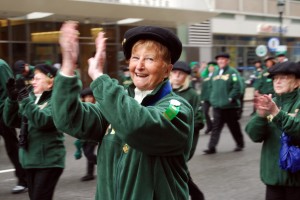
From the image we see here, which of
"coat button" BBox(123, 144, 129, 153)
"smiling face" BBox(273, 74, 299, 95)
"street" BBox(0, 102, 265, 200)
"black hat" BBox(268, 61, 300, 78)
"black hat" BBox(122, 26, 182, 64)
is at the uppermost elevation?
"black hat" BBox(122, 26, 182, 64)

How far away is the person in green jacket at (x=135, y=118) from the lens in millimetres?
2234

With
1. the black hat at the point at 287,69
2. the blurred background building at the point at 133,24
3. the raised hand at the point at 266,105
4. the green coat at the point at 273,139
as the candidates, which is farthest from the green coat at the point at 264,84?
the raised hand at the point at 266,105

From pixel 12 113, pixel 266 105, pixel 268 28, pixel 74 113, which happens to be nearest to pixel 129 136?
pixel 74 113

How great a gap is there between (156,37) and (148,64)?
135 mm

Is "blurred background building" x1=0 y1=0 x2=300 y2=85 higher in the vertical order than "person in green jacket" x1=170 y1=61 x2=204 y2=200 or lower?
higher

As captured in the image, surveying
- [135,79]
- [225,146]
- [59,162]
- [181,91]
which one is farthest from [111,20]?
[135,79]

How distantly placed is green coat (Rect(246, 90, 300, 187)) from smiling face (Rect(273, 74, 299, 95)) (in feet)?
0.13

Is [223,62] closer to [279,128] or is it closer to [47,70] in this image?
[47,70]

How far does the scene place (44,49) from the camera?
19.3 m

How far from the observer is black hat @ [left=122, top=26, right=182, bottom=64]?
2.43 metres

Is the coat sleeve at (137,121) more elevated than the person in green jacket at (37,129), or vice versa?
the coat sleeve at (137,121)

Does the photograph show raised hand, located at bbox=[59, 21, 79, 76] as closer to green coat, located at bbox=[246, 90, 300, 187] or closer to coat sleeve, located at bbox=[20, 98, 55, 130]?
green coat, located at bbox=[246, 90, 300, 187]

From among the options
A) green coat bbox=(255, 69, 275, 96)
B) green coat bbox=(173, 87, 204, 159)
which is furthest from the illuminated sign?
green coat bbox=(173, 87, 204, 159)

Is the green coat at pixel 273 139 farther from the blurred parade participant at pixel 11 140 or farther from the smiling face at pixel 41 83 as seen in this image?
the blurred parade participant at pixel 11 140
